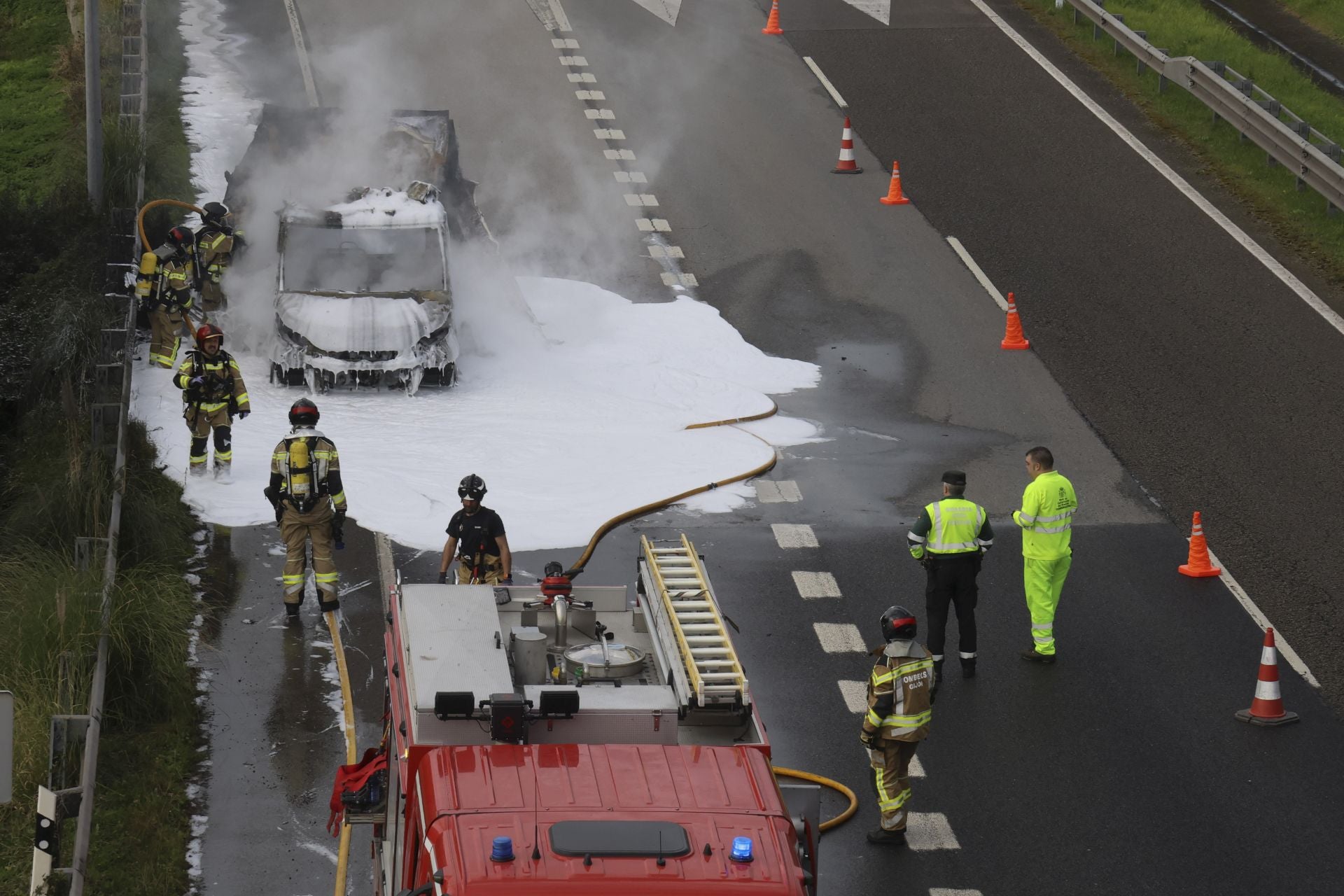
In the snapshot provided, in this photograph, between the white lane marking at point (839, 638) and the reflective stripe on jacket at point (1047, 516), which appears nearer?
the reflective stripe on jacket at point (1047, 516)

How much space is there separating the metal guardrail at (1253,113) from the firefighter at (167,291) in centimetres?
1330

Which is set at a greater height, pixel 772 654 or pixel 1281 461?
pixel 1281 461

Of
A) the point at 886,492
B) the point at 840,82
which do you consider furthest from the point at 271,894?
the point at 840,82

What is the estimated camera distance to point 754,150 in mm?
25094

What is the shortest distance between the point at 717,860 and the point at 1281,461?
38.5 feet

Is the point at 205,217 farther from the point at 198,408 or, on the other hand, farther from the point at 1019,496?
the point at 1019,496

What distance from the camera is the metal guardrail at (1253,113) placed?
2181 centimetres

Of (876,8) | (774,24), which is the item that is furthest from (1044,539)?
(876,8)

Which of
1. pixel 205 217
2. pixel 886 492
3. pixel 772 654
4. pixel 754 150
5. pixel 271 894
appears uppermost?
pixel 754 150

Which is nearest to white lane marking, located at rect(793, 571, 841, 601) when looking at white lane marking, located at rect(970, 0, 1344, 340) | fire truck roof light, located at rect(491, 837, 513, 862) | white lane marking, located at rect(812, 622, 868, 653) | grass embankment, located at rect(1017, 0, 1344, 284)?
white lane marking, located at rect(812, 622, 868, 653)

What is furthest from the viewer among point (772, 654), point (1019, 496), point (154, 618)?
point (1019, 496)

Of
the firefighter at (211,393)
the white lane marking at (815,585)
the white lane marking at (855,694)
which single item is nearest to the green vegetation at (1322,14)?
the white lane marking at (815,585)

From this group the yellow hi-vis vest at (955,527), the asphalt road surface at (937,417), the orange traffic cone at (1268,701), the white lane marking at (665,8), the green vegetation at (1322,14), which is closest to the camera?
the asphalt road surface at (937,417)

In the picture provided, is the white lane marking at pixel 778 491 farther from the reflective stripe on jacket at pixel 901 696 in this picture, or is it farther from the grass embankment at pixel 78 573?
the reflective stripe on jacket at pixel 901 696
